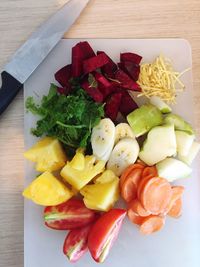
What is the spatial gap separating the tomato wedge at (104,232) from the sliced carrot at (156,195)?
67 mm

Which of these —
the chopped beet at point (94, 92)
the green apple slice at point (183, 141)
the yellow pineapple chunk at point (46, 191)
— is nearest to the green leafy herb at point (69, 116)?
the chopped beet at point (94, 92)

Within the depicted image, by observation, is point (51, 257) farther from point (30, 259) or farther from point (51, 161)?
point (51, 161)

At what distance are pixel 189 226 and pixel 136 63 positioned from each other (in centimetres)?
48

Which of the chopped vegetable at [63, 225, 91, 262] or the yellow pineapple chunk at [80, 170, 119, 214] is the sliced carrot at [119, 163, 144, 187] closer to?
the yellow pineapple chunk at [80, 170, 119, 214]

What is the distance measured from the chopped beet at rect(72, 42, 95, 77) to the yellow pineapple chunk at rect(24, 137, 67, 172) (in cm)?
20

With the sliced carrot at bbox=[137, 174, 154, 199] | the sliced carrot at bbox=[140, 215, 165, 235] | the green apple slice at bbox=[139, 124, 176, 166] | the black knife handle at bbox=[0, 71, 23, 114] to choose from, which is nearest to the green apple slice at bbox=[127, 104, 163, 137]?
the green apple slice at bbox=[139, 124, 176, 166]

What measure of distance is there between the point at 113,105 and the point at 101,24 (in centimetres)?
28

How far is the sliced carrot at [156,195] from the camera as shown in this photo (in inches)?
43.9

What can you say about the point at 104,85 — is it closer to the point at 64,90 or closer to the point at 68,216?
the point at 64,90

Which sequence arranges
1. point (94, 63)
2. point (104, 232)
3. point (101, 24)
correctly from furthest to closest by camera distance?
point (101, 24) → point (94, 63) → point (104, 232)

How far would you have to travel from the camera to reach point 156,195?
3.68 ft

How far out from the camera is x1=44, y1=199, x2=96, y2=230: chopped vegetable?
1.14m

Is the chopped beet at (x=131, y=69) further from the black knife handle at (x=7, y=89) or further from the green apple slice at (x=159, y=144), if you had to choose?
the black knife handle at (x=7, y=89)

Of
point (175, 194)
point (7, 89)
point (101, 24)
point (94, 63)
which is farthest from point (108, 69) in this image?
point (175, 194)
